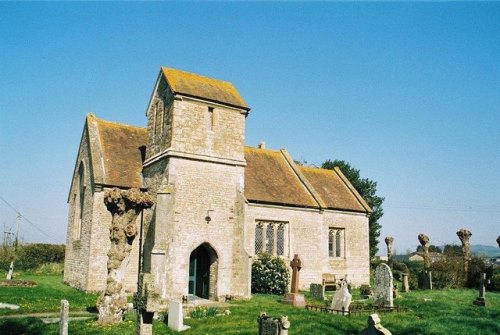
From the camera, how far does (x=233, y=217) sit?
20.9m

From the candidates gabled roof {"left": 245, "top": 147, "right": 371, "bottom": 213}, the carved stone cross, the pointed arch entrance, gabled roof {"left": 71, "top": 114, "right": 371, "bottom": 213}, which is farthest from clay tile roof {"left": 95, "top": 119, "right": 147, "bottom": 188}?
the carved stone cross

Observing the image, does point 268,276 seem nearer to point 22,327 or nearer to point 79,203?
point 79,203

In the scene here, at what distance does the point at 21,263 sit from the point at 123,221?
2778cm

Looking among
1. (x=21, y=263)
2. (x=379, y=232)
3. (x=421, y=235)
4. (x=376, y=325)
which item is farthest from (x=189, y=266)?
(x=379, y=232)

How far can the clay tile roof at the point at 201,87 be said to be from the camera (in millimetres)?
20719

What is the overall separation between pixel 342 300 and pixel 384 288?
2570 millimetres

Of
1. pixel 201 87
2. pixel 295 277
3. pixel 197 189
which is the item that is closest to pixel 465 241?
pixel 295 277

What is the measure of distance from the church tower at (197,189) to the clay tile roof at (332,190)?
A: 32.0 ft

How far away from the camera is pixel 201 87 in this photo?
21.7 metres

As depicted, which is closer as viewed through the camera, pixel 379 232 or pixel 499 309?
pixel 499 309

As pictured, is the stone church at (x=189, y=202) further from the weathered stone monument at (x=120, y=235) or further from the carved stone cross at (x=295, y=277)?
the weathered stone monument at (x=120, y=235)

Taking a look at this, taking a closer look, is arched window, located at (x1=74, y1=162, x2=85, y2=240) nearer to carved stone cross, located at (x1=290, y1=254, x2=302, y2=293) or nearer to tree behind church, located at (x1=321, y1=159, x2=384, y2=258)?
carved stone cross, located at (x1=290, y1=254, x2=302, y2=293)

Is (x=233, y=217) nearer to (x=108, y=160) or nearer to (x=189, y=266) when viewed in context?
(x=189, y=266)

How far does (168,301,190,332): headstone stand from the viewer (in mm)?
13070
